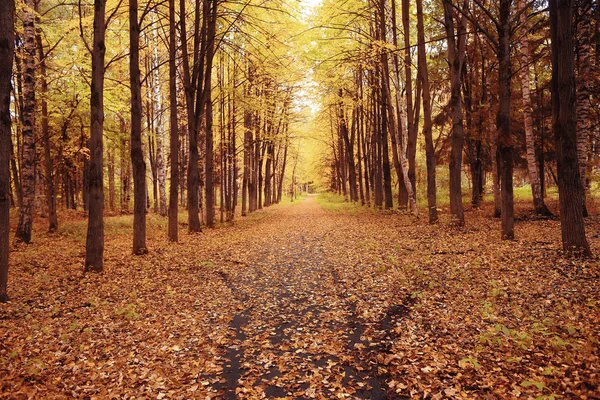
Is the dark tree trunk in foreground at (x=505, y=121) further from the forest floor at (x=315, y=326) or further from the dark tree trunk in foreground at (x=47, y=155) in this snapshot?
the dark tree trunk in foreground at (x=47, y=155)

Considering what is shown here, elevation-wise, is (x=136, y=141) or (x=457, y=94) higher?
(x=457, y=94)

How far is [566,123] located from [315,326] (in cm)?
720

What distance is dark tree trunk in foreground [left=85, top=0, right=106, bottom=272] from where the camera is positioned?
9320 millimetres

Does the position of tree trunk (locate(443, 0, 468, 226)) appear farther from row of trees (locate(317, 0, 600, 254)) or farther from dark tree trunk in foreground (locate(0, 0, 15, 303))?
dark tree trunk in foreground (locate(0, 0, 15, 303))

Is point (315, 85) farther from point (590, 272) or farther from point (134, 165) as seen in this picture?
point (590, 272)

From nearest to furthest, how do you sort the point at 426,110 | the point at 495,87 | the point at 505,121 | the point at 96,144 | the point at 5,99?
the point at 5,99 < the point at 96,144 < the point at 505,121 < the point at 426,110 < the point at 495,87

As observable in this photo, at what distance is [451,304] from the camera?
672cm

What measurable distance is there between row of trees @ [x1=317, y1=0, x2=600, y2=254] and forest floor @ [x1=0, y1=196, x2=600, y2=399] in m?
3.04

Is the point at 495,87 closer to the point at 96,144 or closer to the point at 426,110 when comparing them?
the point at 426,110

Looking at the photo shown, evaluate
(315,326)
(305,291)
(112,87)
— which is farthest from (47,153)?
(315,326)

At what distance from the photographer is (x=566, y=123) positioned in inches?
318

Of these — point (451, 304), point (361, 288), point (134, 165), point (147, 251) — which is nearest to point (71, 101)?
point (134, 165)

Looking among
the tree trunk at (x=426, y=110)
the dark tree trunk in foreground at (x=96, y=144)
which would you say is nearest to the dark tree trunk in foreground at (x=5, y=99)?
the dark tree trunk in foreground at (x=96, y=144)

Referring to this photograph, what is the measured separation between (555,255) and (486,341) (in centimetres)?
482
